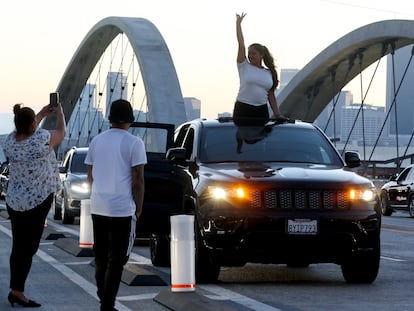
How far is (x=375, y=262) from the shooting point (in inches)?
504

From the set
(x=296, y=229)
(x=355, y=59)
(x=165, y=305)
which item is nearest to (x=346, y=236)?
(x=296, y=229)

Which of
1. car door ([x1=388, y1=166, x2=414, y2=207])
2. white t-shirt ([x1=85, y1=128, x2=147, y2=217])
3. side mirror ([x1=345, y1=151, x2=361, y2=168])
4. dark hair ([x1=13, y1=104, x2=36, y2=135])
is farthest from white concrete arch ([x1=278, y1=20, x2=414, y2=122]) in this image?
white t-shirt ([x1=85, y1=128, x2=147, y2=217])

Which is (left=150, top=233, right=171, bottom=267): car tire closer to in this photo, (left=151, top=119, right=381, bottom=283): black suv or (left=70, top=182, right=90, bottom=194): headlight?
(left=151, top=119, right=381, bottom=283): black suv

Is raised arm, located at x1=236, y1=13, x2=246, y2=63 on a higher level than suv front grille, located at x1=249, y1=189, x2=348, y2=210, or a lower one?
higher

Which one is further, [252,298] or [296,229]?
[296,229]

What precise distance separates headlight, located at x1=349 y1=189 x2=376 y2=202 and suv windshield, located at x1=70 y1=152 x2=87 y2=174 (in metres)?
15.6

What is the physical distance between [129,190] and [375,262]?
13.5 feet

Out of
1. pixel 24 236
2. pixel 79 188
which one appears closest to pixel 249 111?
pixel 24 236

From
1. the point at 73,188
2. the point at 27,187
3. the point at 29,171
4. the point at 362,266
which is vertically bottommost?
the point at 73,188

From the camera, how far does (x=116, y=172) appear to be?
30.7 ft

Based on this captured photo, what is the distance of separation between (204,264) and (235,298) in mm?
1203

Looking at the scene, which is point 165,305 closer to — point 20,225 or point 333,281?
point 20,225

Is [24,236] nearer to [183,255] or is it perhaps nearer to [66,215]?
[183,255]

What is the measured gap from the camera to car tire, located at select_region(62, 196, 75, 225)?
26.9m
